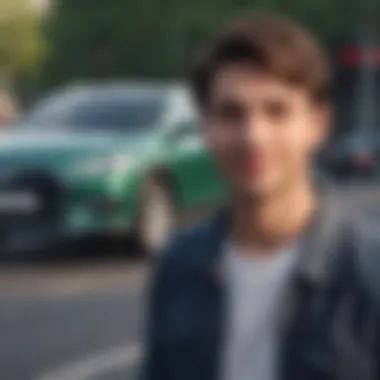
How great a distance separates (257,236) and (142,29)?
49887mm

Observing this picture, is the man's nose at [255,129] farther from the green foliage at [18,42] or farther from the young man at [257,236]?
the green foliage at [18,42]

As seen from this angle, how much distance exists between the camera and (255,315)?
2.46m

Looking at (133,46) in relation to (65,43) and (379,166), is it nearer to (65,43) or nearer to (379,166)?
(65,43)

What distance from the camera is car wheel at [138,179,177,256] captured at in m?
13.1

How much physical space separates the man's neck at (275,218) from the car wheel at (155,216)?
10444mm

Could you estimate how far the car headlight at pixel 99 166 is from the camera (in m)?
12.3

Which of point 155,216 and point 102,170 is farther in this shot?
point 155,216

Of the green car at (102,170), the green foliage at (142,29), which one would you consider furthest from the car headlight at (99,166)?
the green foliage at (142,29)

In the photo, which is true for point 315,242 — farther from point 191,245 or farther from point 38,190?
point 38,190

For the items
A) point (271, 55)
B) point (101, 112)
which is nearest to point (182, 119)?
point (101, 112)

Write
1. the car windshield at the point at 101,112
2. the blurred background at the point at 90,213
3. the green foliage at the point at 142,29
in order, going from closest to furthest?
1. the blurred background at the point at 90,213
2. the car windshield at the point at 101,112
3. the green foliage at the point at 142,29

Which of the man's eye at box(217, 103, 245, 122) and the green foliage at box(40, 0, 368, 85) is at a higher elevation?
the man's eye at box(217, 103, 245, 122)

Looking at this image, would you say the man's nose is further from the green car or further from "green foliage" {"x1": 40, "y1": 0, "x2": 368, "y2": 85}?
"green foliage" {"x1": 40, "y1": 0, "x2": 368, "y2": 85}

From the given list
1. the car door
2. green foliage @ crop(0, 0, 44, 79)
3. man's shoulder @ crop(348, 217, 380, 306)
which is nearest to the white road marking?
the car door
